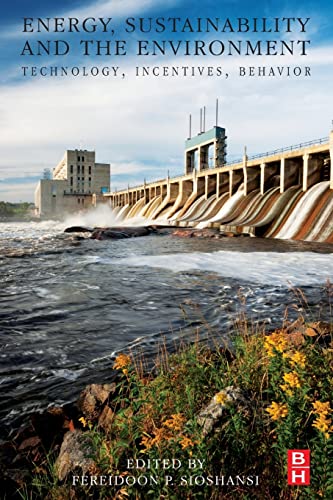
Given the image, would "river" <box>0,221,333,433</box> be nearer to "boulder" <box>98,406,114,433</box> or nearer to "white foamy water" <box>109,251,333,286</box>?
"white foamy water" <box>109,251,333,286</box>

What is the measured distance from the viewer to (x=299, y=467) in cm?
210

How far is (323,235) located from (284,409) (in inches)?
745

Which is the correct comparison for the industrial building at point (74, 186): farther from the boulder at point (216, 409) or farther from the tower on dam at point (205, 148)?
the boulder at point (216, 409)

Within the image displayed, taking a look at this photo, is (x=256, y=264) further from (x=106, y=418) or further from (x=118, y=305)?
Answer: (x=106, y=418)

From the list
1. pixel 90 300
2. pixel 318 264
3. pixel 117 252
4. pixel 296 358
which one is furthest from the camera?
pixel 117 252

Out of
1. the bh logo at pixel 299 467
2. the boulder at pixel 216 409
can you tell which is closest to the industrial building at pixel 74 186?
the boulder at pixel 216 409

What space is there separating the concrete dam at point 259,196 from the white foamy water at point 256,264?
6.25 metres

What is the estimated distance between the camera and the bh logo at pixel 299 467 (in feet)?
6.77

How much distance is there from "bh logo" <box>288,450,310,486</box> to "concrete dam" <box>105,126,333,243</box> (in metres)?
18.7

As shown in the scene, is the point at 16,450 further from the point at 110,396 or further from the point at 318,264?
the point at 318,264

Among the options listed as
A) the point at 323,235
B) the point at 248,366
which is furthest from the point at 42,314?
the point at 323,235

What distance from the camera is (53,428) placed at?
3.44 m

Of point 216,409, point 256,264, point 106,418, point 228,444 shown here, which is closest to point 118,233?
point 256,264

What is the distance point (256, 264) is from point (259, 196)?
15784mm
